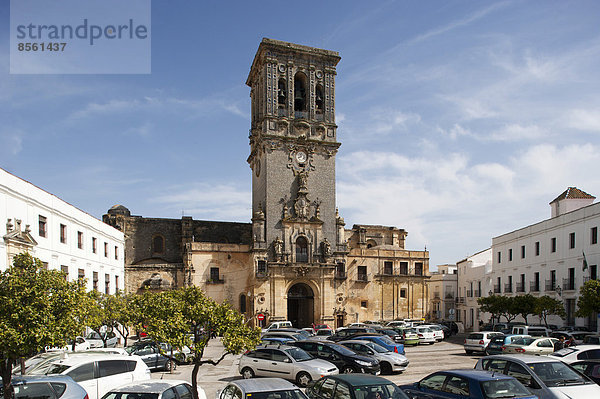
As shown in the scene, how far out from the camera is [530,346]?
22.9 meters

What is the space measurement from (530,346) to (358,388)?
14939 millimetres

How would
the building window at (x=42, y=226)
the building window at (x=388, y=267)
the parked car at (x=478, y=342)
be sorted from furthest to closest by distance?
the building window at (x=388, y=267) → the parked car at (x=478, y=342) → the building window at (x=42, y=226)

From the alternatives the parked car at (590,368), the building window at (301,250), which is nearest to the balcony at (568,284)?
the building window at (301,250)

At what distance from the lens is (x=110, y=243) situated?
3978cm

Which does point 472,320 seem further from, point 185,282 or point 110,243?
point 110,243

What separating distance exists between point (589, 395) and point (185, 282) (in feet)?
125

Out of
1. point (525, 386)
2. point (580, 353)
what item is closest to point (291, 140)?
point (580, 353)

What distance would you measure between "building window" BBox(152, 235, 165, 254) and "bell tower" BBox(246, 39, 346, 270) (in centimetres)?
1037

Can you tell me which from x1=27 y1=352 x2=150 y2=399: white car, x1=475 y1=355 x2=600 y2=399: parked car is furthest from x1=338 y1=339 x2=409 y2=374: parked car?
x1=27 y1=352 x2=150 y2=399: white car

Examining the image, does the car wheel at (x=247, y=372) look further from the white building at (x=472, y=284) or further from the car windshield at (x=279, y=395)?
the white building at (x=472, y=284)

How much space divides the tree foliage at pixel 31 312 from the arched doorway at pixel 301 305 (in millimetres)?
35684

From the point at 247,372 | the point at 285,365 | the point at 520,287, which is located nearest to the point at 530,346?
the point at 285,365

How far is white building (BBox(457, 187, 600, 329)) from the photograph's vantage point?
33.5 metres

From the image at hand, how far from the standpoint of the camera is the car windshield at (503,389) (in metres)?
11.0
